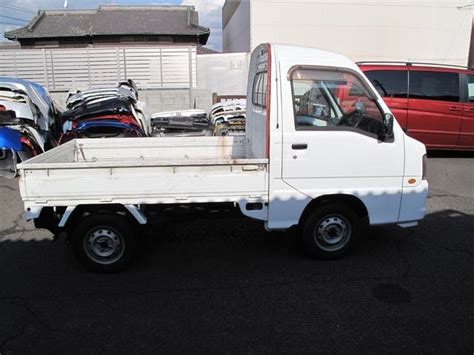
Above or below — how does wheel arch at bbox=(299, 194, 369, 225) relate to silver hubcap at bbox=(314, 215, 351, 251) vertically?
above

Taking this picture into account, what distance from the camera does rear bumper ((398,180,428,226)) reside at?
4148 millimetres

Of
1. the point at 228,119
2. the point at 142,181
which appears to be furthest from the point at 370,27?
the point at 142,181

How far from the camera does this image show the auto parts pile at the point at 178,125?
10.2 m

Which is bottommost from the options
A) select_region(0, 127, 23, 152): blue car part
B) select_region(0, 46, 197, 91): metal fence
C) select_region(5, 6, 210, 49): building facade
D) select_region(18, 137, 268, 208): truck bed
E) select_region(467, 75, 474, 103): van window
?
select_region(18, 137, 268, 208): truck bed

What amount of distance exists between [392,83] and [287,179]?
596 centimetres

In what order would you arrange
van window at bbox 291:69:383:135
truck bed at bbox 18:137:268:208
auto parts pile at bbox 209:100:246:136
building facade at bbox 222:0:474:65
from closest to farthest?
truck bed at bbox 18:137:268:208
van window at bbox 291:69:383:135
auto parts pile at bbox 209:100:246:136
building facade at bbox 222:0:474:65

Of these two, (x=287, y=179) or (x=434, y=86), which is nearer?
(x=287, y=179)

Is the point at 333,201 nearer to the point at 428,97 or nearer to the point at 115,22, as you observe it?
the point at 428,97

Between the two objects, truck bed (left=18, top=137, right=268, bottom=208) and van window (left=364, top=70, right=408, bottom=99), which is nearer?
truck bed (left=18, top=137, right=268, bottom=208)

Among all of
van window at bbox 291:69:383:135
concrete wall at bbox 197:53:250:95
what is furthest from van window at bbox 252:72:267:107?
concrete wall at bbox 197:53:250:95

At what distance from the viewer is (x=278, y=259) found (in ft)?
14.3

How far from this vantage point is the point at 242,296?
363 cm

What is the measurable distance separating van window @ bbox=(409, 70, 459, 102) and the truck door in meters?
5.47

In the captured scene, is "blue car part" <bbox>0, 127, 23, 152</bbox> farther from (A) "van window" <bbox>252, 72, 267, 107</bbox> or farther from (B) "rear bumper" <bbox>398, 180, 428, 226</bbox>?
(B) "rear bumper" <bbox>398, 180, 428, 226</bbox>
